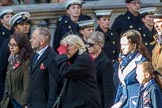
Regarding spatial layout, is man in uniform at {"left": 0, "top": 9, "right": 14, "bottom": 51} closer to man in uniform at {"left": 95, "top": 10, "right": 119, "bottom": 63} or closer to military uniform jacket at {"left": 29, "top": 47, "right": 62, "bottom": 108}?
man in uniform at {"left": 95, "top": 10, "right": 119, "bottom": 63}

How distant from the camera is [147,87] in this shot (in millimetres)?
11570

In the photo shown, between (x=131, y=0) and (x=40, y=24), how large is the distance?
1.72 metres

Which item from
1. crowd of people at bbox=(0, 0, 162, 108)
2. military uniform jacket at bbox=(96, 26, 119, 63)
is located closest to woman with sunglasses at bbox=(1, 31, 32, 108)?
crowd of people at bbox=(0, 0, 162, 108)

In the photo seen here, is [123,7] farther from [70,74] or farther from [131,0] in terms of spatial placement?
[70,74]

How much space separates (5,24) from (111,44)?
1848mm

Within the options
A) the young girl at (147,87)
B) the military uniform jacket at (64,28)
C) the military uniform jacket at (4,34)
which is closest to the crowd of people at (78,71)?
the young girl at (147,87)

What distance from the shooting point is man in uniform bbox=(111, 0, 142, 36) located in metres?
16.7

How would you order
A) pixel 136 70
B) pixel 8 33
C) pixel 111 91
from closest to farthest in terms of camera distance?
pixel 136 70 → pixel 111 91 → pixel 8 33

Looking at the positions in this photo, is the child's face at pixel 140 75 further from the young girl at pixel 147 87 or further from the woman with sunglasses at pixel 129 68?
the woman with sunglasses at pixel 129 68

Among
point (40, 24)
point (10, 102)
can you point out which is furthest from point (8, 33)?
point (10, 102)

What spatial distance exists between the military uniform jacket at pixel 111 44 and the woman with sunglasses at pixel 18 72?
7.18ft

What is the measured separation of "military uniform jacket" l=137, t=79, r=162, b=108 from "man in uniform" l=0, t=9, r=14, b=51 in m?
4.76

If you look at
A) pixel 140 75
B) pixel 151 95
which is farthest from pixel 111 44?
pixel 151 95

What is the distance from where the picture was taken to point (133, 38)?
40.6 feet
